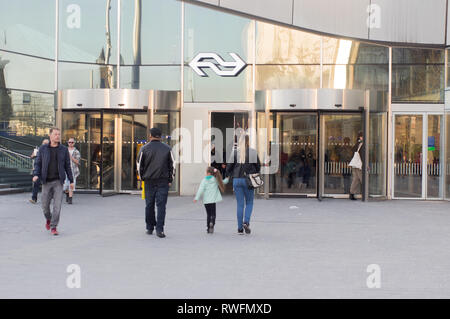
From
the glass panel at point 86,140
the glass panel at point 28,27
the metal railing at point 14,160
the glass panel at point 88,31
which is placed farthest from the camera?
the metal railing at point 14,160

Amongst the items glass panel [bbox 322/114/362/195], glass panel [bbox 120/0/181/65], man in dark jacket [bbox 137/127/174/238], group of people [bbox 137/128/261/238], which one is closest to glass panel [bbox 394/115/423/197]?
glass panel [bbox 322/114/362/195]

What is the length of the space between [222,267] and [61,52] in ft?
44.3

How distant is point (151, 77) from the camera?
682 inches

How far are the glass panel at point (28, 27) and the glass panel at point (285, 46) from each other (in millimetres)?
7083

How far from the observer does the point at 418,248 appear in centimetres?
831

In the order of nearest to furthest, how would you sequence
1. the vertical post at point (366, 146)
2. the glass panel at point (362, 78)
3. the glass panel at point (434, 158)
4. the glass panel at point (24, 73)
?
the vertical post at point (366, 146) → the glass panel at point (434, 158) → the glass panel at point (362, 78) → the glass panel at point (24, 73)

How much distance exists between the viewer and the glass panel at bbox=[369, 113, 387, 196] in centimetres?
1628

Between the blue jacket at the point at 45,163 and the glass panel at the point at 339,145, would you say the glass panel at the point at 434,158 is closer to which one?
the glass panel at the point at 339,145

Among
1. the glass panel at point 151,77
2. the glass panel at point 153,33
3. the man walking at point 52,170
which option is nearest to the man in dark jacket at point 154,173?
the man walking at point 52,170

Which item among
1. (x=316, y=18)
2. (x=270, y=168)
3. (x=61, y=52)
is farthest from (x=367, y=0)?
(x=61, y=52)

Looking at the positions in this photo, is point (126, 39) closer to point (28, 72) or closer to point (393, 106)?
point (28, 72)

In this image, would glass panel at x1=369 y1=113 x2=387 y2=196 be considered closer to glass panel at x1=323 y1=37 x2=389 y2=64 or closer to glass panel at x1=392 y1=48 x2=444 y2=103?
glass panel at x1=392 y1=48 x2=444 y2=103

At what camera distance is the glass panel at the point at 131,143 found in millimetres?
17375

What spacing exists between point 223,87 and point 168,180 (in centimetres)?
802
